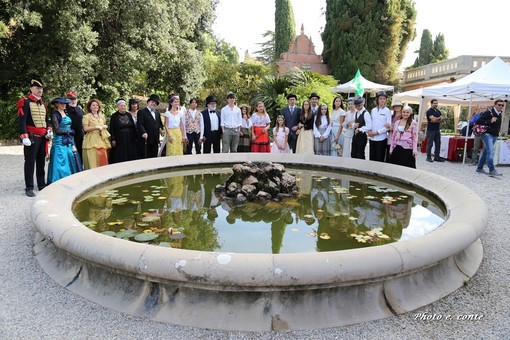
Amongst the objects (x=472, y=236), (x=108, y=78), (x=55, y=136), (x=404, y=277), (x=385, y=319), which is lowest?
(x=385, y=319)

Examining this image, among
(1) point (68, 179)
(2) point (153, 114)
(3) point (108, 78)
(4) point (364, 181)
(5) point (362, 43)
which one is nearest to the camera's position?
(1) point (68, 179)

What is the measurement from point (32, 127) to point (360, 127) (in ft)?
19.3

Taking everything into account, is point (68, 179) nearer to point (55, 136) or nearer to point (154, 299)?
point (55, 136)

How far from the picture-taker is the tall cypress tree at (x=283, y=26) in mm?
36000

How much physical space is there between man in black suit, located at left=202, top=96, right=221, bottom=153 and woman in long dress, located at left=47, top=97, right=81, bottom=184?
280 centimetres

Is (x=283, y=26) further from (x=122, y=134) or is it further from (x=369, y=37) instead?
(x=122, y=134)

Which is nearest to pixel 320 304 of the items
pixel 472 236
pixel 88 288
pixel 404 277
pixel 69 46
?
pixel 404 277

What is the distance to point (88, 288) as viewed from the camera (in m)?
2.85

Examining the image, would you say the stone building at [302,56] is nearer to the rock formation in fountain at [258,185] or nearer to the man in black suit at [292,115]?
the man in black suit at [292,115]

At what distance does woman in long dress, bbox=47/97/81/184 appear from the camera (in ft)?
20.1

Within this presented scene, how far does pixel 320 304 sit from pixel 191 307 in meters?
0.87

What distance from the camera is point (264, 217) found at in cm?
409

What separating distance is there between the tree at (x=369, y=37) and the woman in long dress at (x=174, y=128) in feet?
70.0

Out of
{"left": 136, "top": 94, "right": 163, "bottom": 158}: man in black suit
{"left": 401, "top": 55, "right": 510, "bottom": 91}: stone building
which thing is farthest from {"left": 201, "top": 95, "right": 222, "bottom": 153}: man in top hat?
{"left": 401, "top": 55, "right": 510, "bottom": 91}: stone building
